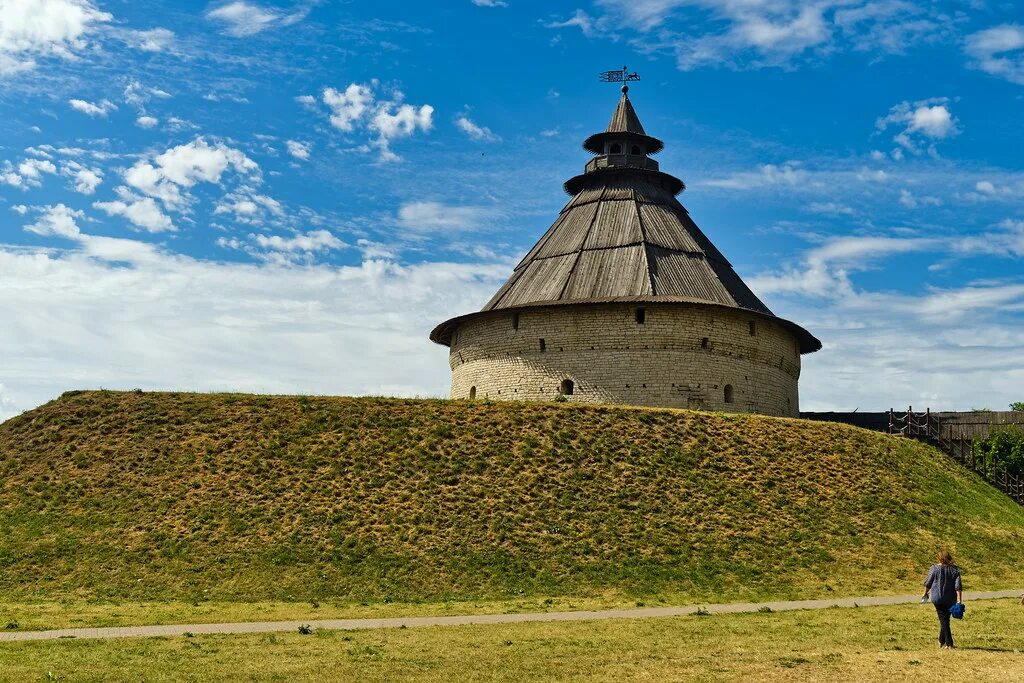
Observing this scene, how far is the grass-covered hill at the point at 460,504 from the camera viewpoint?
72.5 feet

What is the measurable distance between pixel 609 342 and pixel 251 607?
19.5 metres

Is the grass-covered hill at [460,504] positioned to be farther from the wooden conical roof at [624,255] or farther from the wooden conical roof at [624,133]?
the wooden conical roof at [624,133]

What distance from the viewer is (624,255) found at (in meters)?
40.1

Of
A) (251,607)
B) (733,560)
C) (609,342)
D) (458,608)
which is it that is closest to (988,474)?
(609,342)

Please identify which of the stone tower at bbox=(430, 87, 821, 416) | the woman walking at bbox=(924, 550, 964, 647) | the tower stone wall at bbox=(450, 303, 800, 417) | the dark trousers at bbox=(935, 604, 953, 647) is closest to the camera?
the woman walking at bbox=(924, 550, 964, 647)

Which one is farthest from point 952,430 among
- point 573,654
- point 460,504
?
point 573,654

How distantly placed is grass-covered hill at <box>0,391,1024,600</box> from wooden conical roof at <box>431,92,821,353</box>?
7.75m

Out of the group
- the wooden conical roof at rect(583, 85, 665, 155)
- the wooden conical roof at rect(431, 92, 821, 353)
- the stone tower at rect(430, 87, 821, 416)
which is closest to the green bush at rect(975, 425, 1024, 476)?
the stone tower at rect(430, 87, 821, 416)

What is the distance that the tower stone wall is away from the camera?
118 feet

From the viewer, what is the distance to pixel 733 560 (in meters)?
23.5

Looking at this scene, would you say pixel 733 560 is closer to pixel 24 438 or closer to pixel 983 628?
pixel 983 628

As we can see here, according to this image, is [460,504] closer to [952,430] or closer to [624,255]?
[624,255]

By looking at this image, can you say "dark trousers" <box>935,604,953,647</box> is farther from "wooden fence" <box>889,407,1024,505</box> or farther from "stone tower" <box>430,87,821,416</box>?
"wooden fence" <box>889,407,1024,505</box>

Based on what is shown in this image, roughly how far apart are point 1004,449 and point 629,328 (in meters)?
13.8
